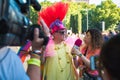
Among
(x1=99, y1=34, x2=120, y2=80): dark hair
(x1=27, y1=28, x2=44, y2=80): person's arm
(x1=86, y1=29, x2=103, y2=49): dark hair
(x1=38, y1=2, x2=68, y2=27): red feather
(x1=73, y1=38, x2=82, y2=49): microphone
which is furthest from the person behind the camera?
(x1=86, y1=29, x2=103, y2=49): dark hair

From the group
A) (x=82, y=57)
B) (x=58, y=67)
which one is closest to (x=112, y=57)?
(x=58, y=67)

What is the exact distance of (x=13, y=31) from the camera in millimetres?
1661

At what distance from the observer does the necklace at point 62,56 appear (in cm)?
469

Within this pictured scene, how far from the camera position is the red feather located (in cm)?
464

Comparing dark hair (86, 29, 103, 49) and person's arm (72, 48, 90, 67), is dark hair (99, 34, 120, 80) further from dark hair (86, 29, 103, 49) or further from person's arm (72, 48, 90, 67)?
dark hair (86, 29, 103, 49)

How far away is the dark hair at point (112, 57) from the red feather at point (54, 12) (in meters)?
2.94

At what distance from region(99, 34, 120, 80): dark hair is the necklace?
2.97 m

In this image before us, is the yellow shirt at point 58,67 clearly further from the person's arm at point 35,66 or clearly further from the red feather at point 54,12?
the person's arm at point 35,66

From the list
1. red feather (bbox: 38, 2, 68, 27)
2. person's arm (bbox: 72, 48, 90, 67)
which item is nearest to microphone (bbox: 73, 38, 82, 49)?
person's arm (bbox: 72, 48, 90, 67)

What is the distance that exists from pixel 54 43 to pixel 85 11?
238 feet

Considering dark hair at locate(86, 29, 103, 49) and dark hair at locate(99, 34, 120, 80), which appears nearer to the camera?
dark hair at locate(99, 34, 120, 80)

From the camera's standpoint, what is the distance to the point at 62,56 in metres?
4.72

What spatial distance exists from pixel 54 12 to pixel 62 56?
1.84 feet

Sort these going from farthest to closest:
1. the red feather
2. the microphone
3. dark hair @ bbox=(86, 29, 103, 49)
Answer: dark hair @ bbox=(86, 29, 103, 49) → the microphone → the red feather
